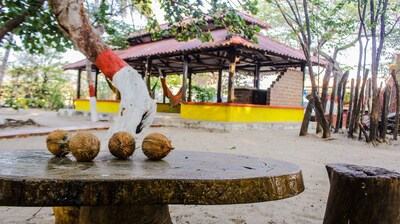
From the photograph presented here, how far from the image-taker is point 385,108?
712 centimetres

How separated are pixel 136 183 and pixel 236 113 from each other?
8.01 m

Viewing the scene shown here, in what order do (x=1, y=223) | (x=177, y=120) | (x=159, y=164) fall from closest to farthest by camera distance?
(x=159, y=164), (x=1, y=223), (x=177, y=120)

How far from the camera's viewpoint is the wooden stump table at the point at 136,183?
900 mm

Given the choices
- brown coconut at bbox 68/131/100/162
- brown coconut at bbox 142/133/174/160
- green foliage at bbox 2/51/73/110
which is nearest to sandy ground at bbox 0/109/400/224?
brown coconut at bbox 142/133/174/160

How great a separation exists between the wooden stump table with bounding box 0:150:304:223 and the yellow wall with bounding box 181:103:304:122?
7555 millimetres

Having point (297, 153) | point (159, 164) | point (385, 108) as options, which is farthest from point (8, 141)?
point (385, 108)

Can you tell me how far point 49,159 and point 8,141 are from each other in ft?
17.5

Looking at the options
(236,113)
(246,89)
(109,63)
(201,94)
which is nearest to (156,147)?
(109,63)

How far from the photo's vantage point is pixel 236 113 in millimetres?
8867

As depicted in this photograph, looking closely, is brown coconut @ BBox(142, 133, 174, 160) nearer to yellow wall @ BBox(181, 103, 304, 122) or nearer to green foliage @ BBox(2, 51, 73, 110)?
green foliage @ BBox(2, 51, 73, 110)

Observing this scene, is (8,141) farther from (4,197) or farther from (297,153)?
(4,197)

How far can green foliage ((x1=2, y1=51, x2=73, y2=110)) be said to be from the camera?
24.9ft

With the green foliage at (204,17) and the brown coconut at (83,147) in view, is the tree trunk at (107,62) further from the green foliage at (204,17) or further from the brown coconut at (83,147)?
the green foliage at (204,17)

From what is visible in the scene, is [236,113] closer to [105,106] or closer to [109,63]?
[105,106]
